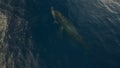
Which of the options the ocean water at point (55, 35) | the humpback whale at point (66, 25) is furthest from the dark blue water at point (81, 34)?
the humpback whale at point (66, 25)

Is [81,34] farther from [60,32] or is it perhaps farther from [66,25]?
[60,32]

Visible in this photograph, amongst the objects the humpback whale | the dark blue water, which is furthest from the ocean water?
the humpback whale

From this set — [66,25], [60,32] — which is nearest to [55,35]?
[60,32]

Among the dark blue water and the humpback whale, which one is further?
the humpback whale

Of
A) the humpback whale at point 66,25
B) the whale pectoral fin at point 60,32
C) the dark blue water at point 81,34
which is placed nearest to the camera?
the dark blue water at point 81,34

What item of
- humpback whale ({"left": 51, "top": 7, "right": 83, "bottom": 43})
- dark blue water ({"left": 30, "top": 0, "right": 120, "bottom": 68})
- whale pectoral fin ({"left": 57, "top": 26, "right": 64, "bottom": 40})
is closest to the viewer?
dark blue water ({"left": 30, "top": 0, "right": 120, "bottom": 68})

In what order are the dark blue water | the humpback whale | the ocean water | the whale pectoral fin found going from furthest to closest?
the whale pectoral fin, the humpback whale, the dark blue water, the ocean water

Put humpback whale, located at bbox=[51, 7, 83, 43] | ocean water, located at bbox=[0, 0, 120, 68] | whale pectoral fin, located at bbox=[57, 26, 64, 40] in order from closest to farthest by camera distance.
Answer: ocean water, located at bbox=[0, 0, 120, 68]
humpback whale, located at bbox=[51, 7, 83, 43]
whale pectoral fin, located at bbox=[57, 26, 64, 40]

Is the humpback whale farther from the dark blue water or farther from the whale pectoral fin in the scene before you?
the dark blue water

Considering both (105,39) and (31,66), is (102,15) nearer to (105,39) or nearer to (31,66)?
(105,39)

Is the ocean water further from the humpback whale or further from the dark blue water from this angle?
the humpback whale

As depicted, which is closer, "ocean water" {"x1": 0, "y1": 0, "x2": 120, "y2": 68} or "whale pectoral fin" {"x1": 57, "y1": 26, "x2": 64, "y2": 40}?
"ocean water" {"x1": 0, "y1": 0, "x2": 120, "y2": 68}

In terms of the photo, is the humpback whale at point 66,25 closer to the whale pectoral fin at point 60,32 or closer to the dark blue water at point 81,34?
the whale pectoral fin at point 60,32
